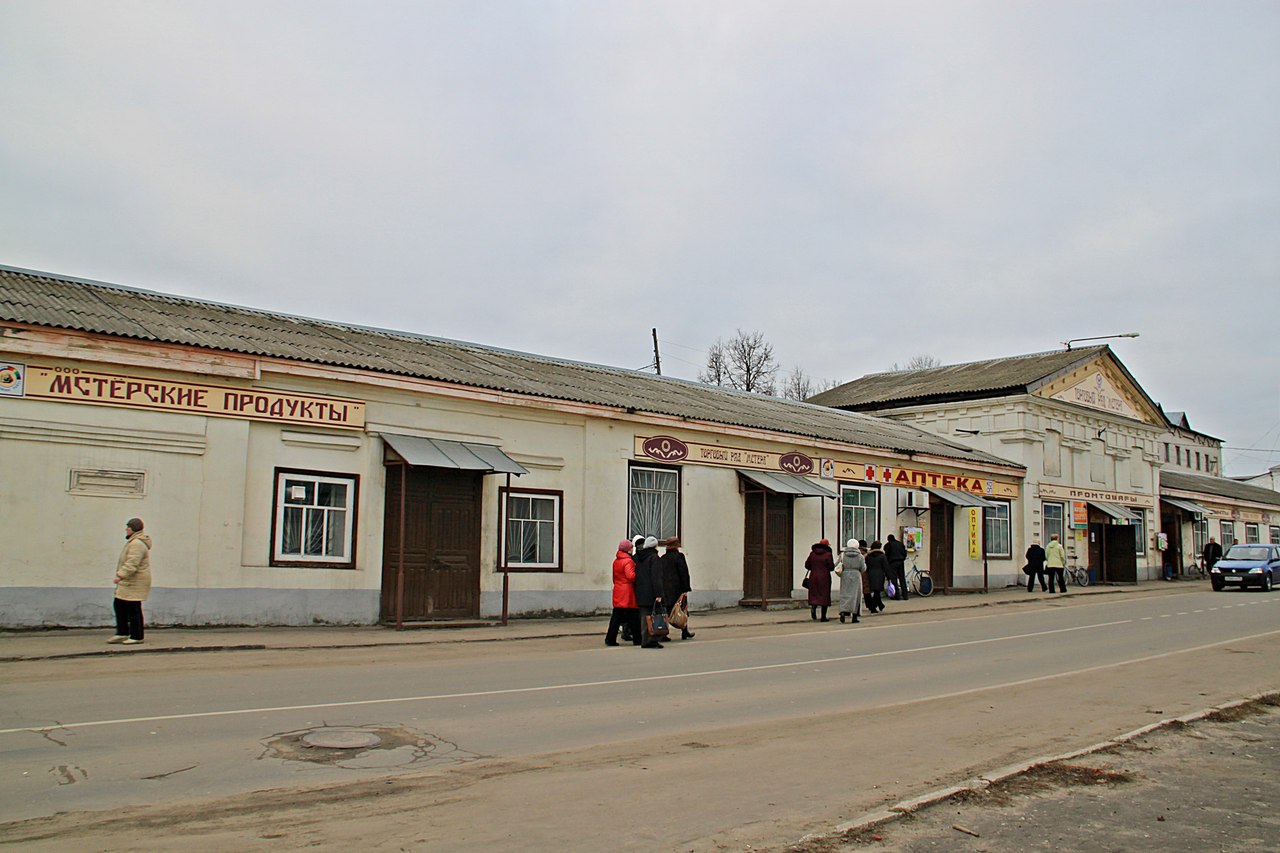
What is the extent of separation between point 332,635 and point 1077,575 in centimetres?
2985

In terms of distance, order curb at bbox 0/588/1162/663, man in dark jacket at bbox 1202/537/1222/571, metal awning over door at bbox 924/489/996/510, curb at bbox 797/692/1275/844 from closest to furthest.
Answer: curb at bbox 797/692/1275/844, curb at bbox 0/588/1162/663, metal awning over door at bbox 924/489/996/510, man in dark jacket at bbox 1202/537/1222/571

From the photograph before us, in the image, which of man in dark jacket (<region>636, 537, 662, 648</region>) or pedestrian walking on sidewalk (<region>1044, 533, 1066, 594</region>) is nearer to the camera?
man in dark jacket (<region>636, 537, 662, 648</region>)

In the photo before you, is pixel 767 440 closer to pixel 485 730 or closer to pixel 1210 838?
pixel 485 730

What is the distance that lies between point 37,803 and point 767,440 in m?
20.3

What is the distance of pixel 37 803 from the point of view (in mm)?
6254

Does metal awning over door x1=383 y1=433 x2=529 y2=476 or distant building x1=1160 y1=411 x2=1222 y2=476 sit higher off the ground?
distant building x1=1160 y1=411 x2=1222 y2=476

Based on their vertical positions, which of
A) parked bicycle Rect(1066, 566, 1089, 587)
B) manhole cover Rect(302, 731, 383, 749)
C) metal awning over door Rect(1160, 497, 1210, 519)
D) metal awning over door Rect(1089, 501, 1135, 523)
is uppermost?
metal awning over door Rect(1160, 497, 1210, 519)

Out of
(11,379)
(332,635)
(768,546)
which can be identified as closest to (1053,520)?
(768,546)

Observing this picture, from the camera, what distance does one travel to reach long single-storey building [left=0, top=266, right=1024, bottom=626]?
15.1 m

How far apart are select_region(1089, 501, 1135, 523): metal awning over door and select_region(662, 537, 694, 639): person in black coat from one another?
2817 cm

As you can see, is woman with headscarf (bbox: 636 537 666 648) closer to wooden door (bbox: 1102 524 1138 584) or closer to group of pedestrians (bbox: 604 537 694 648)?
group of pedestrians (bbox: 604 537 694 648)

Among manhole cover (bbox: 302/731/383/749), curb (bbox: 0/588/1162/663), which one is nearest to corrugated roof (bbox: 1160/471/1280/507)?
curb (bbox: 0/588/1162/663)

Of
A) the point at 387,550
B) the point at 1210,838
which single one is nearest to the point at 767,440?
the point at 387,550

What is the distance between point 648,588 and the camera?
53.1 ft
